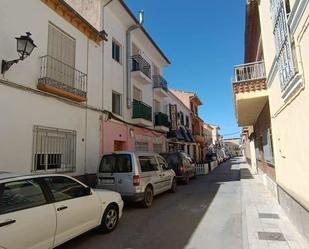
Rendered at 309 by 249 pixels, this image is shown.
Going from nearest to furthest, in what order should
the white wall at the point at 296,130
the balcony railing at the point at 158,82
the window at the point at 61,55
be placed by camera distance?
the white wall at the point at 296,130, the window at the point at 61,55, the balcony railing at the point at 158,82

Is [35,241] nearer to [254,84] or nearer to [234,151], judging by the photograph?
[254,84]

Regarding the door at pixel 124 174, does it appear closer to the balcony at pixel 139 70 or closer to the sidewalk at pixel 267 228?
the sidewalk at pixel 267 228

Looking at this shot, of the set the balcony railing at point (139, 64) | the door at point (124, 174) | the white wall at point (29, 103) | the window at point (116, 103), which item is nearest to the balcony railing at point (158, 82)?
the balcony railing at point (139, 64)

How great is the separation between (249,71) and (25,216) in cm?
919

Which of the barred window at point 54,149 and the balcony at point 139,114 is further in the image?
the balcony at point 139,114

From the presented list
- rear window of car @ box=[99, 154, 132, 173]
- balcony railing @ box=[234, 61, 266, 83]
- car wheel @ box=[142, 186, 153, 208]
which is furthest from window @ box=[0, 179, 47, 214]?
balcony railing @ box=[234, 61, 266, 83]

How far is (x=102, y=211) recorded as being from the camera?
596 centimetres

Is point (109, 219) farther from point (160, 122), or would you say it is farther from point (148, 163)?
point (160, 122)

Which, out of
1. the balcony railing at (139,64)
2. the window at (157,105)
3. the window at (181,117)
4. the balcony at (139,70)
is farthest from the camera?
the window at (181,117)

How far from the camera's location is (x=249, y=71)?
1066 cm

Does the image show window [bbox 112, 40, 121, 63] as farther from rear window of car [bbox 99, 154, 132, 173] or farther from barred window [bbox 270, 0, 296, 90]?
barred window [bbox 270, 0, 296, 90]

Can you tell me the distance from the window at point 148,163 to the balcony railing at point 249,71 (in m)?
4.16

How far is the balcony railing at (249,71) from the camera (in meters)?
10.4

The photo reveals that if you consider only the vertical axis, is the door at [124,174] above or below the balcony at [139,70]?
below
